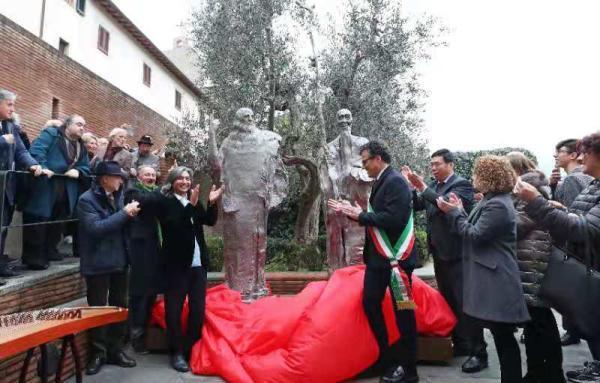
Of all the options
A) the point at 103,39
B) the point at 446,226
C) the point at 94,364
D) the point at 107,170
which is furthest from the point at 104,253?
the point at 103,39

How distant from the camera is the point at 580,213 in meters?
2.85

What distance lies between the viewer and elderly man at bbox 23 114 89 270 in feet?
13.9

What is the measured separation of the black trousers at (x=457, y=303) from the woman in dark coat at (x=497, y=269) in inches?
35.5

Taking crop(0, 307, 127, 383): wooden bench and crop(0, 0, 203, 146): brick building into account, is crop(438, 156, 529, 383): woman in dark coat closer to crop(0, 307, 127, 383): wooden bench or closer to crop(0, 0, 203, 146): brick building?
crop(0, 307, 127, 383): wooden bench

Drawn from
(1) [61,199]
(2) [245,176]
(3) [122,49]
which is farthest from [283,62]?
(3) [122,49]

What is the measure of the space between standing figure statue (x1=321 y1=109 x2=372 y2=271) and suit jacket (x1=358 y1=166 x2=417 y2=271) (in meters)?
2.14

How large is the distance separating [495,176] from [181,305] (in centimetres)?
279

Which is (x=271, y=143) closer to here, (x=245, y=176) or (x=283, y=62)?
(x=245, y=176)

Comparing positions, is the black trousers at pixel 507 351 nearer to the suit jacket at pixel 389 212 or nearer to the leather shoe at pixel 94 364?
the suit jacket at pixel 389 212

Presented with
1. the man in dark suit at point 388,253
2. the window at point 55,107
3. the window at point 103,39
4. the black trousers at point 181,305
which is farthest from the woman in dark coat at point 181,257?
the window at point 103,39

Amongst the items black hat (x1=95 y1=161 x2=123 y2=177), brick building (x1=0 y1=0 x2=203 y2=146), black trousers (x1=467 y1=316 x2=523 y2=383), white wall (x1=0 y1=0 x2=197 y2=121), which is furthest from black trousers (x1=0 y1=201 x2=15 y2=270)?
white wall (x1=0 y1=0 x2=197 y2=121)

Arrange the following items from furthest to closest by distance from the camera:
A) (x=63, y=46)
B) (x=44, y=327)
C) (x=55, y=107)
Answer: (x=63, y=46)
(x=55, y=107)
(x=44, y=327)

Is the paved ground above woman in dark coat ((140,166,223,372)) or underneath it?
A: underneath

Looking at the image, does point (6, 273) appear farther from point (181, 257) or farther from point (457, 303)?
point (457, 303)
